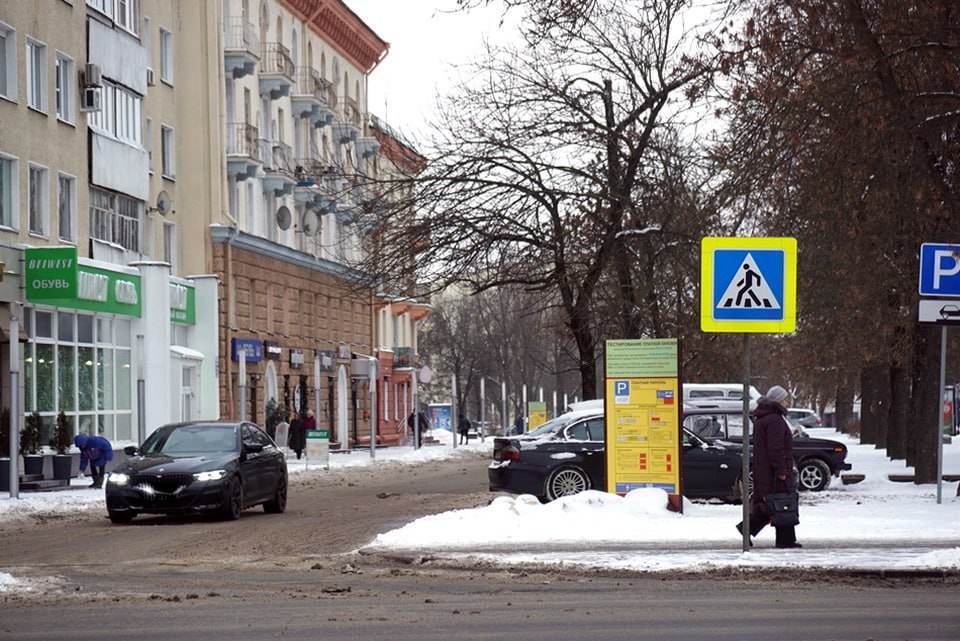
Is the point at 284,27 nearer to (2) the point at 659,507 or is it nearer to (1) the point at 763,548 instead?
(2) the point at 659,507

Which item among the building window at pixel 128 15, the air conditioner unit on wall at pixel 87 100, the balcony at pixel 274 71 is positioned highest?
the balcony at pixel 274 71

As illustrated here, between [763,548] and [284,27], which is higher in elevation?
[284,27]

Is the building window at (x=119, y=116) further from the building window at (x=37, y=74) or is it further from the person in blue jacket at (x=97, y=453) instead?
the person in blue jacket at (x=97, y=453)

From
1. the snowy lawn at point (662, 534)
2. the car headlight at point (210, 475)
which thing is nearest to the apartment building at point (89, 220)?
the car headlight at point (210, 475)

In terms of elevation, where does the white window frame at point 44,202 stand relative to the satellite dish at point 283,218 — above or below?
below

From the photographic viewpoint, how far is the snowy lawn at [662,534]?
1634 centimetres

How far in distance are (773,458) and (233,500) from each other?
992 centimetres

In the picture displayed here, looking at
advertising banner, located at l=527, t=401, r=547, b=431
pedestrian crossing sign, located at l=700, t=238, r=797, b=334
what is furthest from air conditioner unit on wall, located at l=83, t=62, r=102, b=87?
pedestrian crossing sign, located at l=700, t=238, r=797, b=334

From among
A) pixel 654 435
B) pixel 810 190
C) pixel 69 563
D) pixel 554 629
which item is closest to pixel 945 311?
pixel 810 190

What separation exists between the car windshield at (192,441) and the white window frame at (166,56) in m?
27.7

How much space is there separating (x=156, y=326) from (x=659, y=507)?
A: 1004 inches

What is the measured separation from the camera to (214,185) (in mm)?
55156

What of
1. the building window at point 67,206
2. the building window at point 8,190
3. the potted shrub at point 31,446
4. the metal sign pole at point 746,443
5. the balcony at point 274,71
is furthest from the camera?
the balcony at point 274,71

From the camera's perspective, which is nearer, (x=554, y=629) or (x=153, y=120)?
(x=554, y=629)
